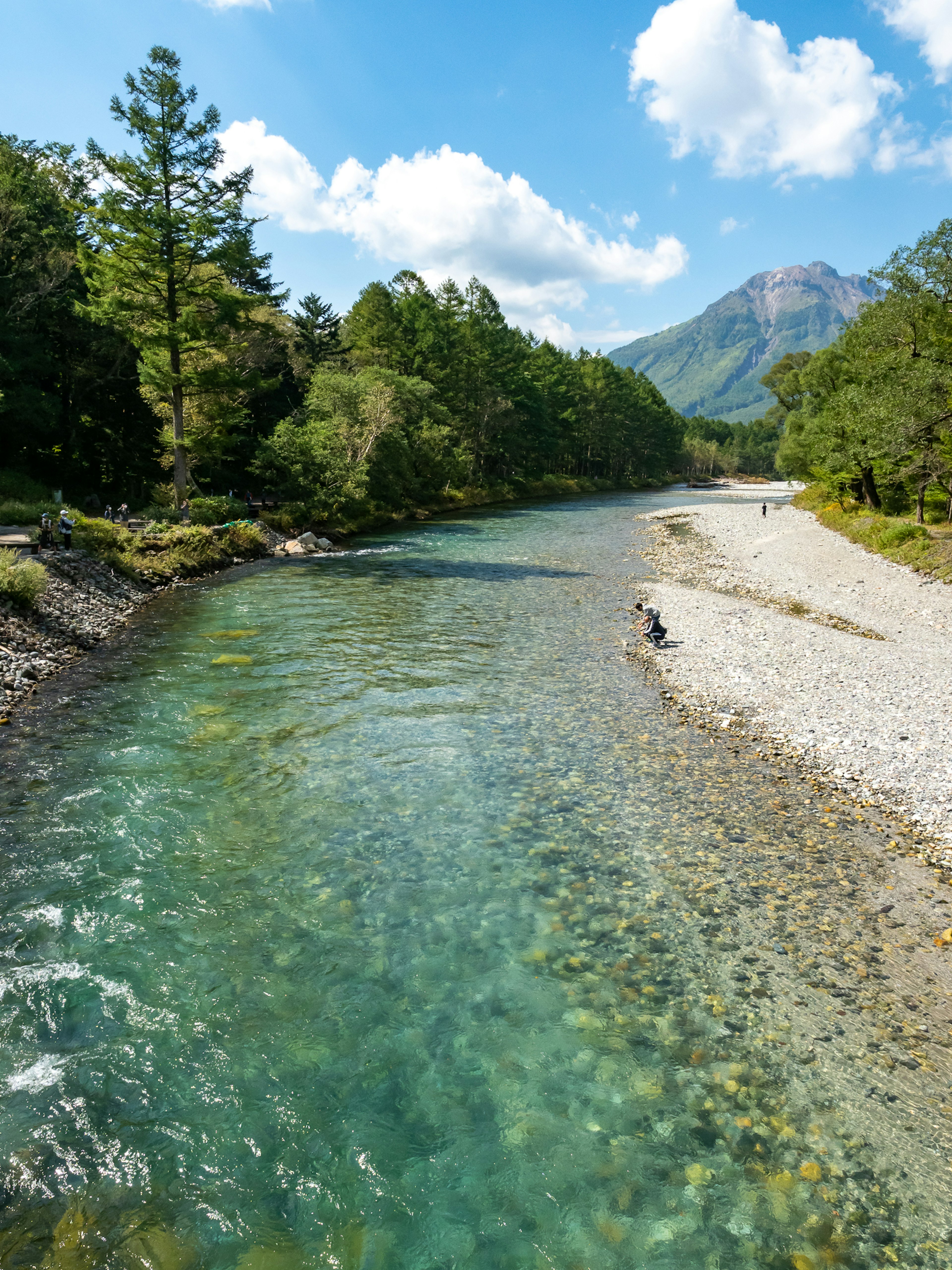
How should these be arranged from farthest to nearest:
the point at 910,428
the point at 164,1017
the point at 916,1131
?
the point at 910,428 < the point at 164,1017 < the point at 916,1131

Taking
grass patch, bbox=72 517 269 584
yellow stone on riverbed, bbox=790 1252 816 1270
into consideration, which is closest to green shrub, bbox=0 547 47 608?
grass patch, bbox=72 517 269 584

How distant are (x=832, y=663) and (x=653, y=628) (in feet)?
17.3

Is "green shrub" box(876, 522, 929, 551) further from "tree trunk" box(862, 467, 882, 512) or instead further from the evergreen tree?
the evergreen tree

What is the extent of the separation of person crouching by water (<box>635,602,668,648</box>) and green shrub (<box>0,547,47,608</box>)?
19.0 meters

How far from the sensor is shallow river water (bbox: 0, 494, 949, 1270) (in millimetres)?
5363

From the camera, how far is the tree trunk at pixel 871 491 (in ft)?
170

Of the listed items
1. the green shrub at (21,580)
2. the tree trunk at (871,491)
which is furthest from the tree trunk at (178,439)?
the tree trunk at (871,491)

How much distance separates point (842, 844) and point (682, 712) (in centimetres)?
573

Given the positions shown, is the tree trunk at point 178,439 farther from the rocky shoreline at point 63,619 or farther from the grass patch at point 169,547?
the rocky shoreline at point 63,619

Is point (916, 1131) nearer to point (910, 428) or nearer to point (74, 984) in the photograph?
point (74, 984)

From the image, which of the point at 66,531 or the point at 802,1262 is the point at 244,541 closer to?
the point at 66,531

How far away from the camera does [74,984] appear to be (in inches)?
295

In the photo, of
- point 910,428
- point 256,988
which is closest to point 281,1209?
point 256,988

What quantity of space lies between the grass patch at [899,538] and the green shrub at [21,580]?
119ft
